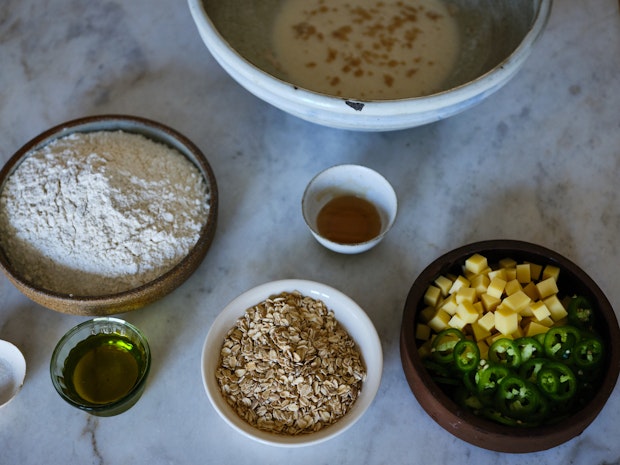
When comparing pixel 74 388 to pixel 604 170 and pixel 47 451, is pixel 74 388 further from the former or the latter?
pixel 604 170

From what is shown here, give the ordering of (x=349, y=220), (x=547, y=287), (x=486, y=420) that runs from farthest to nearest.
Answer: (x=349, y=220) < (x=547, y=287) < (x=486, y=420)

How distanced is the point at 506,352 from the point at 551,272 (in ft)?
0.54

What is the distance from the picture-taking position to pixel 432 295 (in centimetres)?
111

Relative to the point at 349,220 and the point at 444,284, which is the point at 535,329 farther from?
the point at 349,220

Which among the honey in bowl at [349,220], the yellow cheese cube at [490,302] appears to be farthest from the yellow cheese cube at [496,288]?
the honey in bowl at [349,220]

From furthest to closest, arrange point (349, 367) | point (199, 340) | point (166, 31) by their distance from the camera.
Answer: point (166, 31) < point (199, 340) < point (349, 367)

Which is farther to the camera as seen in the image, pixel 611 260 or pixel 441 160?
pixel 441 160

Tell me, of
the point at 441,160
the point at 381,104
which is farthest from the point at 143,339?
the point at 441,160

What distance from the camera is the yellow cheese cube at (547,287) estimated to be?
1.10 meters

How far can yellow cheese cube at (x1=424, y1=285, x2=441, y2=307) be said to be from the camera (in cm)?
111

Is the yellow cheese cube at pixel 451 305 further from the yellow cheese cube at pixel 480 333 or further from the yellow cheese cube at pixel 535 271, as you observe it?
the yellow cheese cube at pixel 535 271

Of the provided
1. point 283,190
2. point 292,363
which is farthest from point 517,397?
point 283,190

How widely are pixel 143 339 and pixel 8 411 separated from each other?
246mm

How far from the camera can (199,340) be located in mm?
1178
